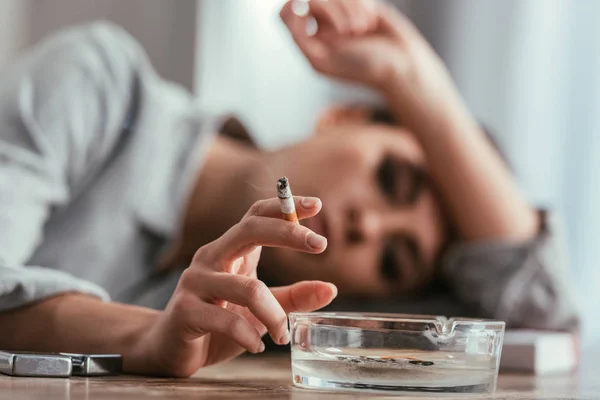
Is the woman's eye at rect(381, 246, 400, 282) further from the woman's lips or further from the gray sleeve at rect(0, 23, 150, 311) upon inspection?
the gray sleeve at rect(0, 23, 150, 311)

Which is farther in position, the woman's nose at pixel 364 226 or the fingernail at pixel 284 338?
the woman's nose at pixel 364 226

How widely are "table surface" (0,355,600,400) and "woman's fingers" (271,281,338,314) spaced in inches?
1.9

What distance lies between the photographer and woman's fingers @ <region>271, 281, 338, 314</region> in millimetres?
484

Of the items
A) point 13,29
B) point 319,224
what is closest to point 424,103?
point 319,224

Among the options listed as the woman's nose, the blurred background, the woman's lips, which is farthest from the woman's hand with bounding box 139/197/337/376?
the blurred background

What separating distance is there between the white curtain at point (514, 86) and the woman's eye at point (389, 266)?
475 millimetres

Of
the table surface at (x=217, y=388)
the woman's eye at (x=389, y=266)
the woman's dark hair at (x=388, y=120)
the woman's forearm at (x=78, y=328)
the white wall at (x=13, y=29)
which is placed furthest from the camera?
the white wall at (x=13, y=29)

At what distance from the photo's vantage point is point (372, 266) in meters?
0.95

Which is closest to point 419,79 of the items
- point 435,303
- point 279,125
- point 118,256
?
point 435,303

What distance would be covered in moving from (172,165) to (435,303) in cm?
39

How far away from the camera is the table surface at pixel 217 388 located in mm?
403

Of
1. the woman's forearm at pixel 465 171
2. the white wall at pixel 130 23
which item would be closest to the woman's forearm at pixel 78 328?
the woman's forearm at pixel 465 171

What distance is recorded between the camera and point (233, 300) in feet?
1.46

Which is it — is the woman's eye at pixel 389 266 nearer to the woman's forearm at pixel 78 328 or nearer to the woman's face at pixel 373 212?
the woman's face at pixel 373 212
